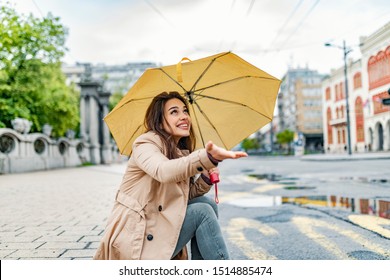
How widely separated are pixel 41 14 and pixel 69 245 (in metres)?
1.57

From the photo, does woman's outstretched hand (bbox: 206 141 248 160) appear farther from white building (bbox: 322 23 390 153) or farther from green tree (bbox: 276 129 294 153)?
green tree (bbox: 276 129 294 153)

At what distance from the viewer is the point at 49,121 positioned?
15711 millimetres

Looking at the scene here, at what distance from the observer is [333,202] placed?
4.52m

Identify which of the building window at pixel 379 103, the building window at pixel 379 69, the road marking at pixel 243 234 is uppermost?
the building window at pixel 379 69

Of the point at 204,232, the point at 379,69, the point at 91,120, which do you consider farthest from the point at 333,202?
the point at 91,120

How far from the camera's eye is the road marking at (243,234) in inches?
96.7

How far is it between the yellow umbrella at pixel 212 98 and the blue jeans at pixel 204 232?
47 cm

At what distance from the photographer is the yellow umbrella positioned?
1817 millimetres

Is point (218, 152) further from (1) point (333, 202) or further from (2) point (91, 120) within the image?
(2) point (91, 120)

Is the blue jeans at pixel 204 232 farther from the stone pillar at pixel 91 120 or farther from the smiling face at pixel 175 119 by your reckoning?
the stone pillar at pixel 91 120

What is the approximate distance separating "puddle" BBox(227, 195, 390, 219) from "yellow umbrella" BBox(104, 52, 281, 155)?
84.7 inches

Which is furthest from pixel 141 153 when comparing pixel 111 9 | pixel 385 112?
pixel 385 112

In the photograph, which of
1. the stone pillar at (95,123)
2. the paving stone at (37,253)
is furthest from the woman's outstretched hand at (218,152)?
the stone pillar at (95,123)

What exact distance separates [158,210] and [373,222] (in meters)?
2.34
